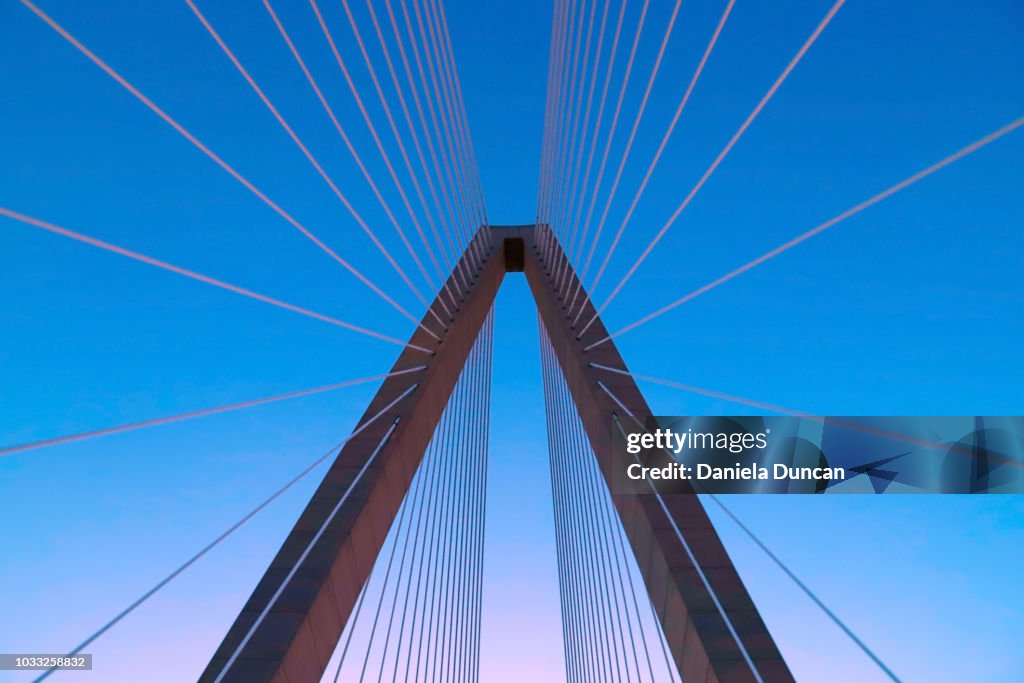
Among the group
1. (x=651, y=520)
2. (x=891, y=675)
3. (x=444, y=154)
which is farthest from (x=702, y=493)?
(x=444, y=154)

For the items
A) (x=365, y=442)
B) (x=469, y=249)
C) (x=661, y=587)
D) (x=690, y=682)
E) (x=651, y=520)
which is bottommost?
(x=690, y=682)

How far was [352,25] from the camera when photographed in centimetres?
625

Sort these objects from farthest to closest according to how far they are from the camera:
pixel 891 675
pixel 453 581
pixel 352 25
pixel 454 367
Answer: pixel 453 581, pixel 454 367, pixel 352 25, pixel 891 675

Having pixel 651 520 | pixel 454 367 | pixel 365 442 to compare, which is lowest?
pixel 651 520

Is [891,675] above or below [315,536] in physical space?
below

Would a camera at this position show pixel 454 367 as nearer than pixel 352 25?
No

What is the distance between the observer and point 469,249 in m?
14.3

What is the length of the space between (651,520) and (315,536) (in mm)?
3153

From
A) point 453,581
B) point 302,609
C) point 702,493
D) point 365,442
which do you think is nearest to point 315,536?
point 302,609

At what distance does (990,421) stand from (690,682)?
3.30 meters

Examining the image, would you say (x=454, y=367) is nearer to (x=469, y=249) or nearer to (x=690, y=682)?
(x=469, y=249)

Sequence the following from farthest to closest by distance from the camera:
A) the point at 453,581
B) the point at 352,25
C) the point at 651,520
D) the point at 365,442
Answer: the point at 453,581 → the point at 365,442 → the point at 651,520 → the point at 352,25

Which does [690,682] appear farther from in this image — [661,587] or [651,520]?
[651,520]

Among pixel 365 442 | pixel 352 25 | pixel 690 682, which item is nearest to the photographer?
pixel 690 682
